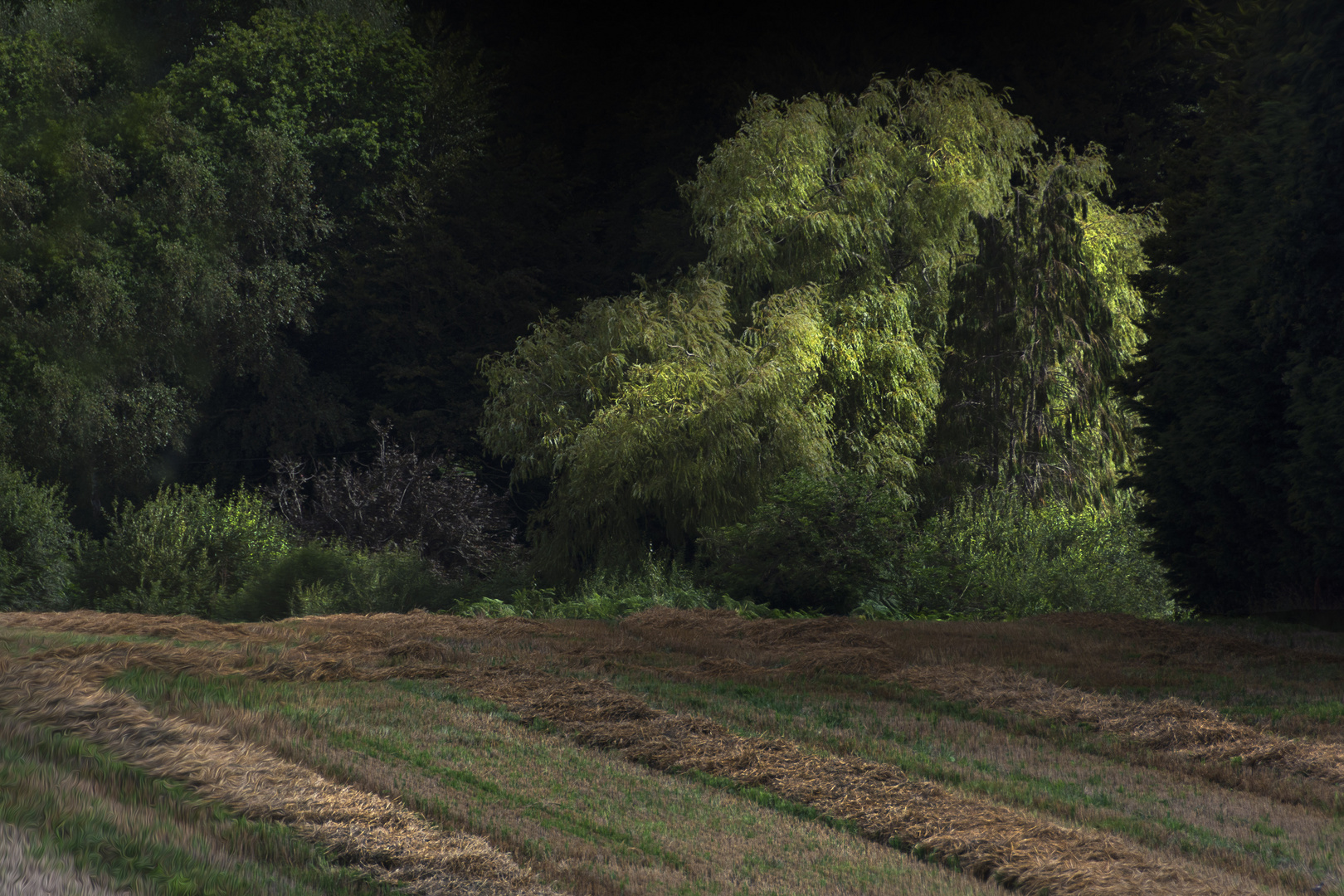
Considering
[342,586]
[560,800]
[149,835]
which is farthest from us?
[342,586]

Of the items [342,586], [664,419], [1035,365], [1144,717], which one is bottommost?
[342,586]

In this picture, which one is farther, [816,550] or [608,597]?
[608,597]

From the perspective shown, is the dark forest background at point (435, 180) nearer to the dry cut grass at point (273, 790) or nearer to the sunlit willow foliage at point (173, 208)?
the sunlit willow foliage at point (173, 208)

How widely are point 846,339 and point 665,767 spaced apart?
16233 millimetres

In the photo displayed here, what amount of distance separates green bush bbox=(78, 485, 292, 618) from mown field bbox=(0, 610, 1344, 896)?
10525 mm

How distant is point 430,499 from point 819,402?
25.9ft

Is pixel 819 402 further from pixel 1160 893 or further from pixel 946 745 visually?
pixel 1160 893

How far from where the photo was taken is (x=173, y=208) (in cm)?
3116

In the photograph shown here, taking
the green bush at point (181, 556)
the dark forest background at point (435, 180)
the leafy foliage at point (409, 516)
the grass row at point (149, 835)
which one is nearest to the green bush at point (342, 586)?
the green bush at point (181, 556)

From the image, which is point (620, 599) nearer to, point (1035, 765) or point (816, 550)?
point (816, 550)

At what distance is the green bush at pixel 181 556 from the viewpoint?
21875mm

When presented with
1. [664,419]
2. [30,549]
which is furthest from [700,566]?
[30,549]

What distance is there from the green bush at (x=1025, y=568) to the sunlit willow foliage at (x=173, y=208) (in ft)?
66.6

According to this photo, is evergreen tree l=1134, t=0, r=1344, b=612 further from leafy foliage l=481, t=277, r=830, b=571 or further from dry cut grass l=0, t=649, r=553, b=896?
dry cut grass l=0, t=649, r=553, b=896
